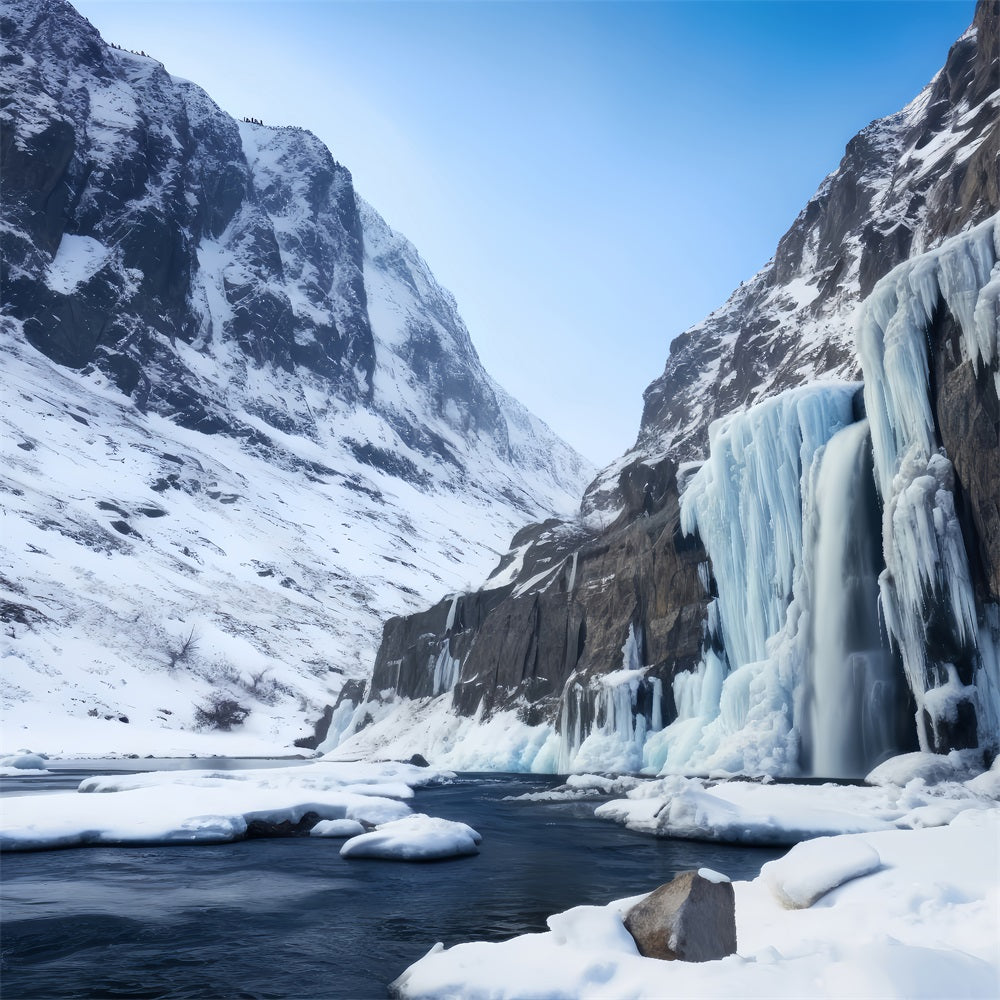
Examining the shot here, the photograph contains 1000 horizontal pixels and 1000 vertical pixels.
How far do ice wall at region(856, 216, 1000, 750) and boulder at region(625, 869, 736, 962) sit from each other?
18869 millimetres

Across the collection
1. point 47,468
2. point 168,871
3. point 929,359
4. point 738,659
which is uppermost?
point 47,468

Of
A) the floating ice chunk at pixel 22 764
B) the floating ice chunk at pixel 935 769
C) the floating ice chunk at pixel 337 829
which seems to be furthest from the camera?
the floating ice chunk at pixel 22 764

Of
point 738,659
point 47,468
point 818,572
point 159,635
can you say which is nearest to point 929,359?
point 818,572

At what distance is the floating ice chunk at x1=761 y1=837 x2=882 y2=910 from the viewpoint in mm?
7984

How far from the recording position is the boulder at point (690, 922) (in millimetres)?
6465

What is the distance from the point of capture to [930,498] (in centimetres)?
2400

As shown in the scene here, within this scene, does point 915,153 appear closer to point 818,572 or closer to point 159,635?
point 818,572

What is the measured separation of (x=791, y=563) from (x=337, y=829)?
68.9ft

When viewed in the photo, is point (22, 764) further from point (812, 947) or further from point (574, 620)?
point (812, 947)

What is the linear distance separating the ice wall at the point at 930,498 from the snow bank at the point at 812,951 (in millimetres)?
15848

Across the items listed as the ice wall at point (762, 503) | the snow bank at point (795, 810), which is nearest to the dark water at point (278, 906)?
the snow bank at point (795, 810)

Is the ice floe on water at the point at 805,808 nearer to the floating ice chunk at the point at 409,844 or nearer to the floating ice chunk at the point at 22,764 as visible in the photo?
the floating ice chunk at the point at 409,844

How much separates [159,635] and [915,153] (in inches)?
3922

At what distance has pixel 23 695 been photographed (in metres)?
77.8
